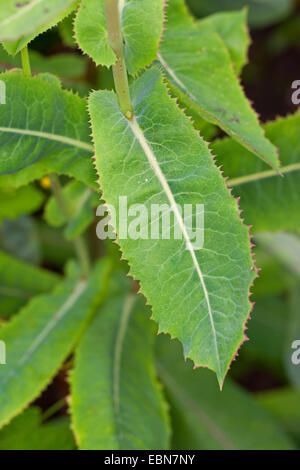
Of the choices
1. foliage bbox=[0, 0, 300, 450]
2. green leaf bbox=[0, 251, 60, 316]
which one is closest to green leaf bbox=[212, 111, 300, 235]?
foliage bbox=[0, 0, 300, 450]

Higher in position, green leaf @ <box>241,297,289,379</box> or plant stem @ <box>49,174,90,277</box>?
plant stem @ <box>49,174,90,277</box>

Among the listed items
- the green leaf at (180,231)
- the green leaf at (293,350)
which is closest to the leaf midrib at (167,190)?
the green leaf at (180,231)

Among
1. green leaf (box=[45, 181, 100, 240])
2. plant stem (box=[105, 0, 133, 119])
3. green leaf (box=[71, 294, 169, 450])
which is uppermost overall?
plant stem (box=[105, 0, 133, 119])

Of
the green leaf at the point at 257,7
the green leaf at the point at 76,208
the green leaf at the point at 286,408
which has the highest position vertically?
the green leaf at the point at 257,7

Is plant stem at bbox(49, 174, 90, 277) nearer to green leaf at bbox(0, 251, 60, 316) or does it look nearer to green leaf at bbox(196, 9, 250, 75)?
green leaf at bbox(0, 251, 60, 316)

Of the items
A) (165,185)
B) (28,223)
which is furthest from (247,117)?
(28,223)

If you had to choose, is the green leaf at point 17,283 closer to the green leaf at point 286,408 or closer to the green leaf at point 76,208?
the green leaf at point 76,208

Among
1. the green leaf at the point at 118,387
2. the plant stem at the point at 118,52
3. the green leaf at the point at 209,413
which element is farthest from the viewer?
the green leaf at the point at 209,413
